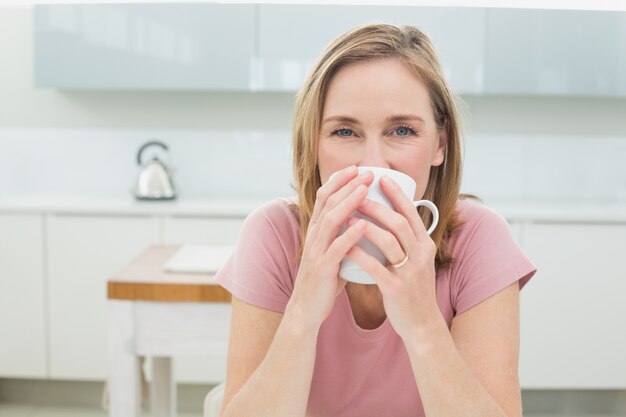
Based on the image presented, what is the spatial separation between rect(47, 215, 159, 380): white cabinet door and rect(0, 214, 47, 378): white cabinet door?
5cm

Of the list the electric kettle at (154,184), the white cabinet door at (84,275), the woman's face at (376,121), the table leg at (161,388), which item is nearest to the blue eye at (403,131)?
the woman's face at (376,121)

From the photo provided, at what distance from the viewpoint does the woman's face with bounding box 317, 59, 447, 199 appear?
41.3 inches

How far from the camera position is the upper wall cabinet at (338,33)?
124 inches

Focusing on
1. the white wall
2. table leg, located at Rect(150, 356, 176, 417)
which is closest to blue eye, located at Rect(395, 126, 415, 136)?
table leg, located at Rect(150, 356, 176, 417)

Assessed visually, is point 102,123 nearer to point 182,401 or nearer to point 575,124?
point 182,401

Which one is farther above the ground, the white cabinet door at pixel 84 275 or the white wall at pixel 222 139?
the white wall at pixel 222 139

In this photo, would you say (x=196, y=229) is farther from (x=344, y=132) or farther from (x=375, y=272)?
(x=375, y=272)

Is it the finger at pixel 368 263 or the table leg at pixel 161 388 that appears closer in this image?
the finger at pixel 368 263

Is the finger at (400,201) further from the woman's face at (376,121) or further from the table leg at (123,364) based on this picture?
the table leg at (123,364)

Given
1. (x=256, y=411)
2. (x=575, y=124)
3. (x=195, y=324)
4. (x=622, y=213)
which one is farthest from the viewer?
(x=575, y=124)

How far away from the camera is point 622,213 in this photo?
306 cm

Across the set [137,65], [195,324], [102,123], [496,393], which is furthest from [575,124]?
[496,393]

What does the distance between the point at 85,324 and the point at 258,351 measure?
7.32 feet

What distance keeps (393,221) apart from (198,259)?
1.04 m
